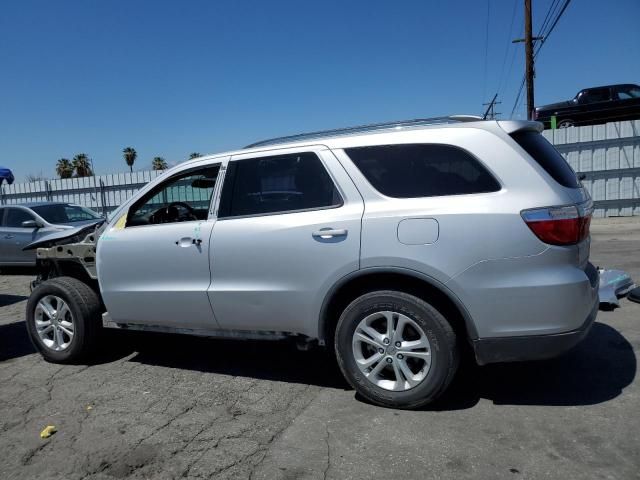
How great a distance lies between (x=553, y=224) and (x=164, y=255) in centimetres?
287

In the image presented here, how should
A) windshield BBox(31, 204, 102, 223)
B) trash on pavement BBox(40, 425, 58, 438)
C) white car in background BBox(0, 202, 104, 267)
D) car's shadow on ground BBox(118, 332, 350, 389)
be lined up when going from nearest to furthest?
trash on pavement BBox(40, 425, 58, 438), car's shadow on ground BBox(118, 332, 350, 389), white car in background BBox(0, 202, 104, 267), windshield BBox(31, 204, 102, 223)

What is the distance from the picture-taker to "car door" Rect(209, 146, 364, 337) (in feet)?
11.3

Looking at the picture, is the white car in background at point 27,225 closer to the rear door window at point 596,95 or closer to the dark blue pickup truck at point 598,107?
the dark blue pickup truck at point 598,107

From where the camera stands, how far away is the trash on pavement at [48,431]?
3.29m

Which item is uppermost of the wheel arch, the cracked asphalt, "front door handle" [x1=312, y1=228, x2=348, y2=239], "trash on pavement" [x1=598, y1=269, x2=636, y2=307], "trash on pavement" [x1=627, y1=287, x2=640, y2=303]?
"front door handle" [x1=312, y1=228, x2=348, y2=239]

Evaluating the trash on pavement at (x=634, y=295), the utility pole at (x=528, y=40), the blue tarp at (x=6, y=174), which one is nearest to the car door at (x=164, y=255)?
the trash on pavement at (x=634, y=295)

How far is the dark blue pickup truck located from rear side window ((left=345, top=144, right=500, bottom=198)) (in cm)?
1682

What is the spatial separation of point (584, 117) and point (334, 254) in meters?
17.6

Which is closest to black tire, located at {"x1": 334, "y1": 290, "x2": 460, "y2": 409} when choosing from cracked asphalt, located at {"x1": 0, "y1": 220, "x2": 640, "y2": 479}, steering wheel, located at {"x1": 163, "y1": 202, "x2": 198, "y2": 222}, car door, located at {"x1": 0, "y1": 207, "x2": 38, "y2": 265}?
cracked asphalt, located at {"x1": 0, "y1": 220, "x2": 640, "y2": 479}

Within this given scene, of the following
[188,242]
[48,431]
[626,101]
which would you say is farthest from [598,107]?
[48,431]

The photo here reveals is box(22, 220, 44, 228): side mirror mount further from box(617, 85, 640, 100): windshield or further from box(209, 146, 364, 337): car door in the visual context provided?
box(617, 85, 640, 100): windshield

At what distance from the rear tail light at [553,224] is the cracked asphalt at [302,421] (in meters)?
1.14

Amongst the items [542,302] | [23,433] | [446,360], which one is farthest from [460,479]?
[23,433]

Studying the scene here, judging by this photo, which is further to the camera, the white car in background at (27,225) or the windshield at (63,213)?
the windshield at (63,213)
